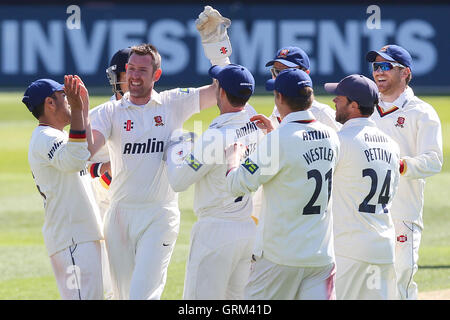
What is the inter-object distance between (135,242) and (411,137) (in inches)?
104

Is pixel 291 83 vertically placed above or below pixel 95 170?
above

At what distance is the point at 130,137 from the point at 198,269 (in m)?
1.17

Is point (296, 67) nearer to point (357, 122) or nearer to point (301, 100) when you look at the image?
point (357, 122)

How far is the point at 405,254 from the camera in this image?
6734 mm

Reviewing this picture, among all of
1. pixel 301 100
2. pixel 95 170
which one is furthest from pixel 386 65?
pixel 95 170

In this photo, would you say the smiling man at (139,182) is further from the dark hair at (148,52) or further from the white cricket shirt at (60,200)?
the white cricket shirt at (60,200)

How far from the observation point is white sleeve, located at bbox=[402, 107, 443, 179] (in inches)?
253

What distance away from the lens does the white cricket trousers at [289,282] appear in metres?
4.94

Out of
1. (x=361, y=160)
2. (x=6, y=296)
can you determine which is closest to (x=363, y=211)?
(x=361, y=160)

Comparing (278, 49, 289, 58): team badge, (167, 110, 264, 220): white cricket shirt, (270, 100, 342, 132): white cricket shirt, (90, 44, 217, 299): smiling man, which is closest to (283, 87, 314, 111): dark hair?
(167, 110, 264, 220): white cricket shirt

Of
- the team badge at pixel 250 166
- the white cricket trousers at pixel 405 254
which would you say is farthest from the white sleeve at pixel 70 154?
the white cricket trousers at pixel 405 254

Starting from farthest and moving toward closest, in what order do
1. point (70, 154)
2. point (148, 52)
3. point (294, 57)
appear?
point (294, 57) → point (148, 52) → point (70, 154)

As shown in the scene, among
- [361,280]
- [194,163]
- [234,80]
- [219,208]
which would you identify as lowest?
[361,280]

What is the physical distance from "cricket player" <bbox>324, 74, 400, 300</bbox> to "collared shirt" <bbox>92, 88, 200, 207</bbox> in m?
1.36
